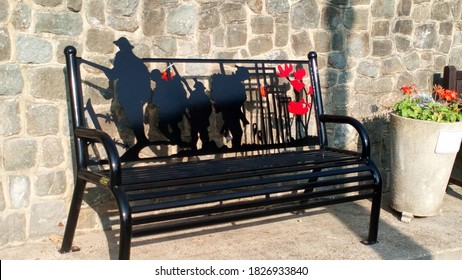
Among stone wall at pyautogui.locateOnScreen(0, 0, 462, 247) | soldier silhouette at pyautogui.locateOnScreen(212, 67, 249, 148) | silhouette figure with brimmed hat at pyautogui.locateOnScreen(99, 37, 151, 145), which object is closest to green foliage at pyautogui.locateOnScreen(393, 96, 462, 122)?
stone wall at pyautogui.locateOnScreen(0, 0, 462, 247)

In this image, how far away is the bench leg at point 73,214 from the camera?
3289 millimetres

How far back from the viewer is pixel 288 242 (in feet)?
12.5

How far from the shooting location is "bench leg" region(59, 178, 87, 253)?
329cm

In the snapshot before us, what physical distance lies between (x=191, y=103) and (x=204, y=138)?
23 cm

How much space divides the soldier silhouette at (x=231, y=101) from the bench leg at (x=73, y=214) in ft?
3.40

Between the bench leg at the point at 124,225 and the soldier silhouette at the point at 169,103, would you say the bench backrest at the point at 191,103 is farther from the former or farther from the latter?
the bench leg at the point at 124,225

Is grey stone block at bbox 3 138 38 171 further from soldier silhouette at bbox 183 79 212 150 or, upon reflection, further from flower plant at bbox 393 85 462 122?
flower plant at bbox 393 85 462 122

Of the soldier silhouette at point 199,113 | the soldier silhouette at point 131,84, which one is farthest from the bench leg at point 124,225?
the soldier silhouette at point 199,113

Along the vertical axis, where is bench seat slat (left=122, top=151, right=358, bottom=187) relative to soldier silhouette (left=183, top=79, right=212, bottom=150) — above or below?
below

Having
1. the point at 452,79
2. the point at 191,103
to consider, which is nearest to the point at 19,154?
the point at 191,103

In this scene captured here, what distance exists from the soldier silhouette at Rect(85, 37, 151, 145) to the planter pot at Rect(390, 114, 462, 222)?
5.85 feet

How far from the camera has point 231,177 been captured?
3248mm
